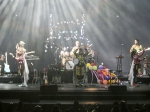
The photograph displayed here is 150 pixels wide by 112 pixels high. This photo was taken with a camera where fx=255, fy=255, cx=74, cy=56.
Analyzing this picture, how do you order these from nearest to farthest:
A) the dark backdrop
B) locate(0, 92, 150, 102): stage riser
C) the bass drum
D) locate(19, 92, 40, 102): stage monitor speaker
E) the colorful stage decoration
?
1. locate(19, 92, 40, 102): stage monitor speaker
2. locate(0, 92, 150, 102): stage riser
3. the colorful stage decoration
4. the bass drum
5. the dark backdrop

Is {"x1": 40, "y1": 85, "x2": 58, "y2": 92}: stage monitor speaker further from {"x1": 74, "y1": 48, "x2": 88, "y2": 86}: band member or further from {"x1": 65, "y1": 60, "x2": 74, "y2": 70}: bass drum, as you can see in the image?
{"x1": 65, "y1": 60, "x2": 74, "y2": 70}: bass drum

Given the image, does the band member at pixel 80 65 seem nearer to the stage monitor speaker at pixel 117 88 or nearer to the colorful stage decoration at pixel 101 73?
the colorful stage decoration at pixel 101 73

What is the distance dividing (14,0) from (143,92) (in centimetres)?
1013

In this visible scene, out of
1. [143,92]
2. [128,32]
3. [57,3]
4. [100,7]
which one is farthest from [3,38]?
[143,92]

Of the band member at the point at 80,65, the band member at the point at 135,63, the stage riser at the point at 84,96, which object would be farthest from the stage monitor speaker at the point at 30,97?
the band member at the point at 135,63

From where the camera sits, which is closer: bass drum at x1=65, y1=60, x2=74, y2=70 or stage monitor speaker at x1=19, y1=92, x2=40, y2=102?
stage monitor speaker at x1=19, y1=92, x2=40, y2=102

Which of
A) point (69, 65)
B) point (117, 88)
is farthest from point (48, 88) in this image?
point (69, 65)

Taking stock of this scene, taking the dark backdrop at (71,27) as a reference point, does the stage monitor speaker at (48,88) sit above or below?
below

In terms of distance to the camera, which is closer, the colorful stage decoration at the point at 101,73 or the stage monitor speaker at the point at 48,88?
the stage monitor speaker at the point at 48,88

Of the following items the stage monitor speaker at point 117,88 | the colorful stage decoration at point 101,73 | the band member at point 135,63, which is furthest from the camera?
the colorful stage decoration at point 101,73

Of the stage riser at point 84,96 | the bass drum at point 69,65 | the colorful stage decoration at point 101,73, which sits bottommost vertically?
the stage riser at point 84,96

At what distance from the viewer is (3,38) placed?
1673 centimetres

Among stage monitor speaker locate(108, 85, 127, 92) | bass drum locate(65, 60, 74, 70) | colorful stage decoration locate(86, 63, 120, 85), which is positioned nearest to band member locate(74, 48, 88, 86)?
colorful stage decoration locate(86, 63, 120, 85)

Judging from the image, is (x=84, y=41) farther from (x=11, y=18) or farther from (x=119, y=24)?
(x=11, y=18)
